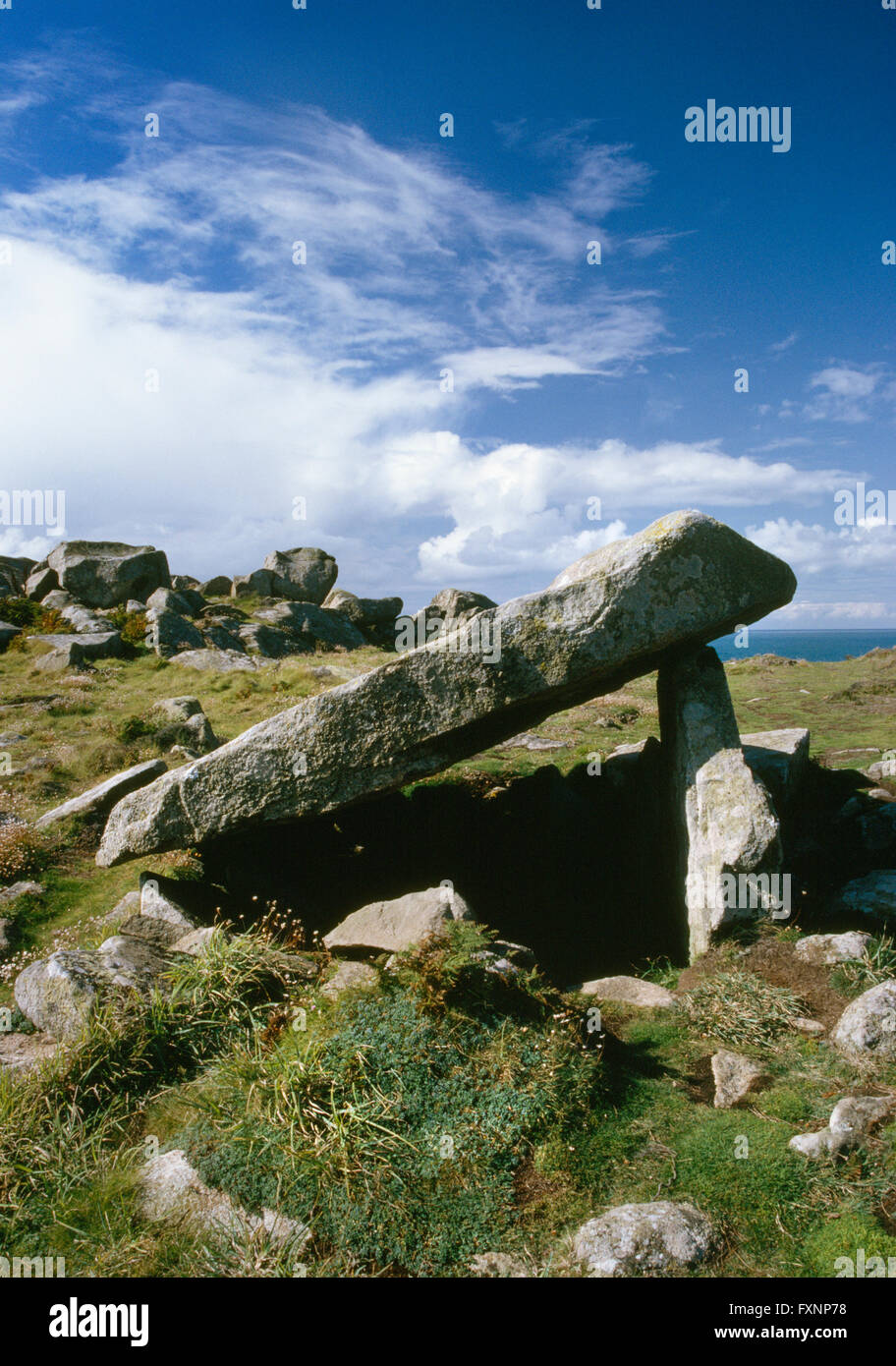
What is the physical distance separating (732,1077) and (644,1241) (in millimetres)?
2222

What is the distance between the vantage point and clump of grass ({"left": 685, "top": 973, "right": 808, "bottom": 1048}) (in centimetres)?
769

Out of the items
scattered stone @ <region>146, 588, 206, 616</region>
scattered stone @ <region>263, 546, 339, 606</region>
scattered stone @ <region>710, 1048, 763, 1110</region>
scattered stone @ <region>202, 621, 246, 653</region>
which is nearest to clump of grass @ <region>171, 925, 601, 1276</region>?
scattered stone @ <region>710, 1048, 763, 1110</region>

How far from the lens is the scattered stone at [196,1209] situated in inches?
217

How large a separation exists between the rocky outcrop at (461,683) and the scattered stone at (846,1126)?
140 inches

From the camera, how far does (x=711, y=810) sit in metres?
9.99

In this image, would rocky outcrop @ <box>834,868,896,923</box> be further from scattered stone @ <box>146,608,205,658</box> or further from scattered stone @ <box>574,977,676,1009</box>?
scattered stone @ <box>146,608,205,658</box>

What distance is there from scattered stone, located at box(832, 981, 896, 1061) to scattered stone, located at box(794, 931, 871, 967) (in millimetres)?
1099

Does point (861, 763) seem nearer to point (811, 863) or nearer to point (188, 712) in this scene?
point (811, 863)

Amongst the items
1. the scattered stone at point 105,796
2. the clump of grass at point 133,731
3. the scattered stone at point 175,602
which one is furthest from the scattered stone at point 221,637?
the scattered stone at point 105,796

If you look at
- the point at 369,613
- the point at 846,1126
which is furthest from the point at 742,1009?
the point at 369,613

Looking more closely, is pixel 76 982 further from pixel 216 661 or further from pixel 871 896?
pixel 216 661

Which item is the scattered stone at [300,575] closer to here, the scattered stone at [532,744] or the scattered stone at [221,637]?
the scattered stone at [221,637]

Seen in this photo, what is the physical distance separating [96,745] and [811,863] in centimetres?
1380

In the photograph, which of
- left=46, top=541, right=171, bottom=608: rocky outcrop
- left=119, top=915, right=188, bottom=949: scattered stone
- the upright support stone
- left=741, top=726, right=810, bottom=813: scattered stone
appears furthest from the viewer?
left=46, top=541, right=171, bottom=608: rocky outcrop
